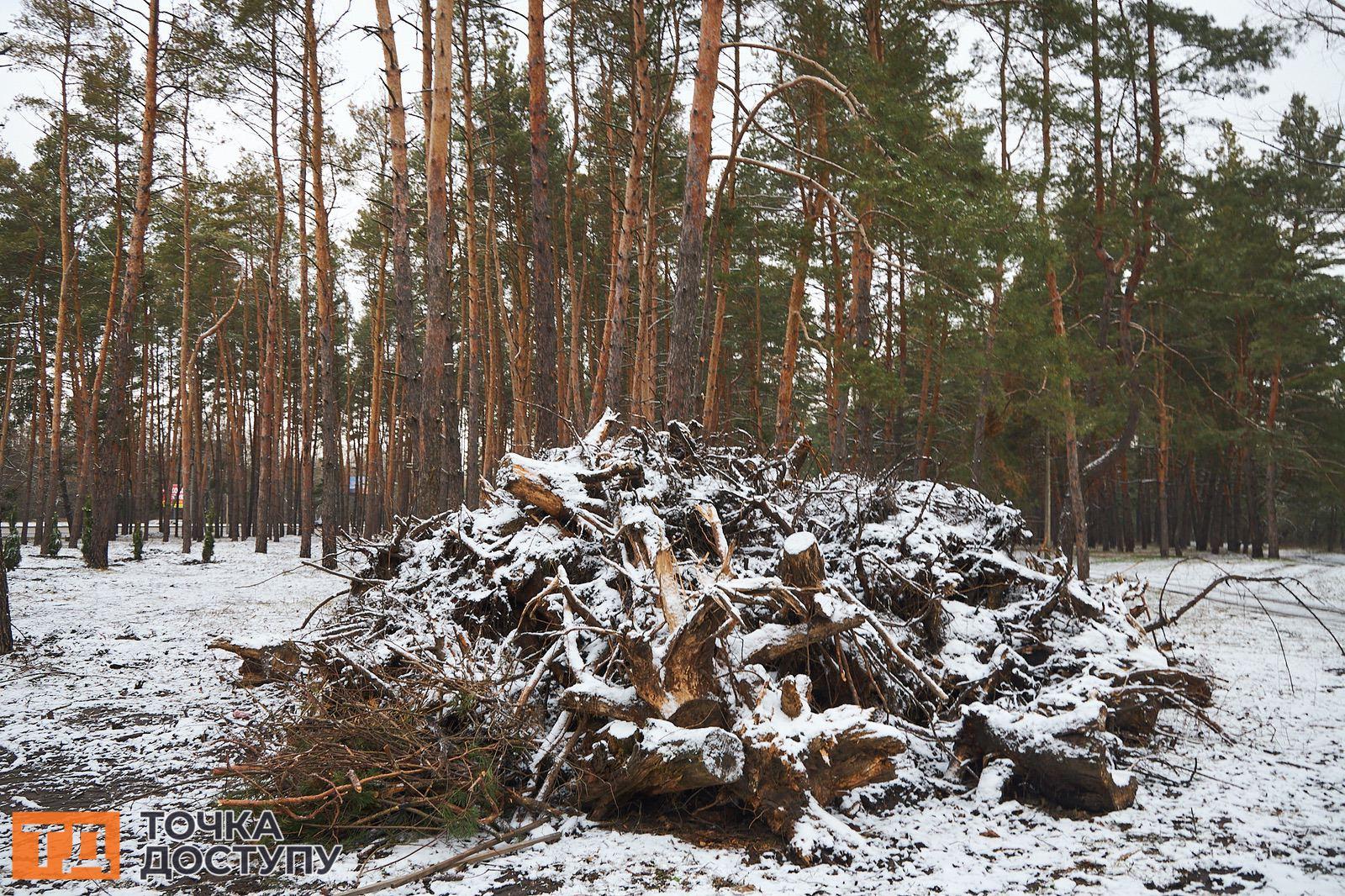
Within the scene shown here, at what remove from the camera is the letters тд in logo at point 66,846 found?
296 cm

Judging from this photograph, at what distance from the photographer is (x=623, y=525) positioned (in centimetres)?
434

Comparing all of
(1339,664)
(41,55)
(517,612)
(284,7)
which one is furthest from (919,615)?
(41,55)

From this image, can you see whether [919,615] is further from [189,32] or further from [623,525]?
[189,32]

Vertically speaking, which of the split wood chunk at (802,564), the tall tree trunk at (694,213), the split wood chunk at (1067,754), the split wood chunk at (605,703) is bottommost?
the split wood chunk at (1067,754)

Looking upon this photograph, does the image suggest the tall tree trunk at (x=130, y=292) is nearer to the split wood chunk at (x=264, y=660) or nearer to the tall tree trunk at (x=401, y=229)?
the tall tree trunk at (x=401, y=229)

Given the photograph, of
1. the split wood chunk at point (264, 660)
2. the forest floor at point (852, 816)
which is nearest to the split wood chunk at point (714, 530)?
the forest floor at point (852, 816)

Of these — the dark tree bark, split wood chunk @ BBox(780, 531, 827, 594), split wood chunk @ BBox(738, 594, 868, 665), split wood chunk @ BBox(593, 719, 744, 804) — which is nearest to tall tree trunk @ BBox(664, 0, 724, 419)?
split wood chunk @ BBox(780, 531, 827, 594)

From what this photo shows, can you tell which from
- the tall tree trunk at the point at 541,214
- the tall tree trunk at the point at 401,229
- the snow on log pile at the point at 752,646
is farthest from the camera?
the tall tree trunk at the point at 401,229

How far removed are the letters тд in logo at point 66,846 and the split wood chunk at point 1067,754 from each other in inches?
161

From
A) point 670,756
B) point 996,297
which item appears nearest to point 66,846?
point 670,756

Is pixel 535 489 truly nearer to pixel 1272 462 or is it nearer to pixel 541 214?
pixel 541 214

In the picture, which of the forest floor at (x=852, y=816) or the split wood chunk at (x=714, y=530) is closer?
the forest floor at (x=852, y=816)

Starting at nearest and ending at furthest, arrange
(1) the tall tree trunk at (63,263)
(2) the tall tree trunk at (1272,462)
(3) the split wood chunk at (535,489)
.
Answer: (3) the split wood chunk at (535,489), (1) the tall tree trunk at (63,263), (2) the tall tree trunk at (1272,462)

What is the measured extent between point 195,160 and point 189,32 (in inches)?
229
